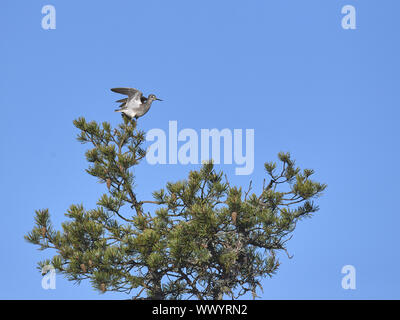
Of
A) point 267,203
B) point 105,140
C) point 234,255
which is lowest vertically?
point 234,255

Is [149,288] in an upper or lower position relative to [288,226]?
lower

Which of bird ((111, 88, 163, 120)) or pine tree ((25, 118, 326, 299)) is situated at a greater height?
bird ((111, 88, 163, 120))

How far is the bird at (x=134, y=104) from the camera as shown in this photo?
9.65 m

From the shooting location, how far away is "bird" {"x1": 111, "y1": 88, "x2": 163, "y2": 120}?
31.7 feet

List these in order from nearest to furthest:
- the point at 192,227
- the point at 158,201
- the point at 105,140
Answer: the point at 192,227, the point at 158,201, the point at 105,140

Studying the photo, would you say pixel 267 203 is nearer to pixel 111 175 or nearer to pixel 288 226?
pixel 288 226

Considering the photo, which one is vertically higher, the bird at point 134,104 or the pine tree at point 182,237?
the bird at point 134,104

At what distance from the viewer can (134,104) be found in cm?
966
